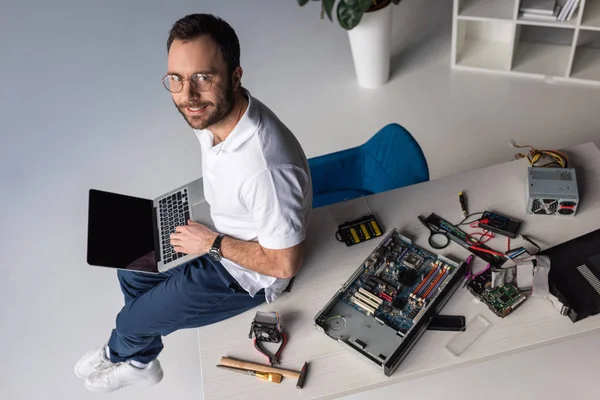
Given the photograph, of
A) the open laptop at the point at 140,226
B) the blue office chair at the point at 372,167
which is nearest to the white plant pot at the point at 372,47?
the blue office chair at the point at 372,167

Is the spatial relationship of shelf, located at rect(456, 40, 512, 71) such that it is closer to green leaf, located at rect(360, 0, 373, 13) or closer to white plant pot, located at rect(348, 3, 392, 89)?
white plant pot, located at rect(348, 3, 392, 89)

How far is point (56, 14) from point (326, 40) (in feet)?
7.12

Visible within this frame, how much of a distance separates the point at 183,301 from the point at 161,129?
1.85 m

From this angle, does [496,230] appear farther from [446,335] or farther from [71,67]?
[71,67]

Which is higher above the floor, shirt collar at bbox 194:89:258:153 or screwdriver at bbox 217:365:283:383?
shirt collar at bbox 194:89:258:153

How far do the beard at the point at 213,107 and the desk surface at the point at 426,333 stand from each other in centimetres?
59

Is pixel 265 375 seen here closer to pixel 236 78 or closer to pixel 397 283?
pixel 397 283

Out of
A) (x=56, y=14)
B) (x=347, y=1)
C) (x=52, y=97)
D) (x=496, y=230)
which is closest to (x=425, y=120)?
(x=347, y=1)

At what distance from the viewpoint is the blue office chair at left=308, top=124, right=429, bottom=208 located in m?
2.55

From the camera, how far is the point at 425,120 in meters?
3.59

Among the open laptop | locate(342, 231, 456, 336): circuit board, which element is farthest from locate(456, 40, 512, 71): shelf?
the open laptop

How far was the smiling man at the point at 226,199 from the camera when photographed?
1.97 m

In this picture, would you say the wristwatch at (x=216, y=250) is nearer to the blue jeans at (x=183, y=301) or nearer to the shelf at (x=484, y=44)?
the blue jeans at (x=183, y=301)

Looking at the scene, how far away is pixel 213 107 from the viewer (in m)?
2.01
